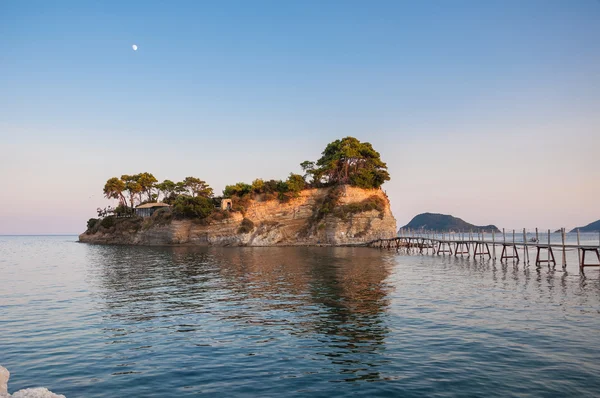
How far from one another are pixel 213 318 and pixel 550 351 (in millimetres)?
14965

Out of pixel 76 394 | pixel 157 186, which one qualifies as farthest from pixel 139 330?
pixel 157 186

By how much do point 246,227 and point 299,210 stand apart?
14.4m

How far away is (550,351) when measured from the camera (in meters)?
14.8

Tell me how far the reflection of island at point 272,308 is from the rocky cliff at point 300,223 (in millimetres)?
56096

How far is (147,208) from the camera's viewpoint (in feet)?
395

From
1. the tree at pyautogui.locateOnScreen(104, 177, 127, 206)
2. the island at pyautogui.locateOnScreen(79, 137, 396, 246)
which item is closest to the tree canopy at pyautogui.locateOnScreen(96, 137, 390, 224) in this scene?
the island at pyautogui.locateOnScreen(79, 137, 396, 246)

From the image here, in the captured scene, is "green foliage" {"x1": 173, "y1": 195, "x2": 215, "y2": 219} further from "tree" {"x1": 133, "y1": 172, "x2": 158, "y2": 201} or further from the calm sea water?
the calm sea water

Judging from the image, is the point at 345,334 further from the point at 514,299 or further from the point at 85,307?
the point at 85,307

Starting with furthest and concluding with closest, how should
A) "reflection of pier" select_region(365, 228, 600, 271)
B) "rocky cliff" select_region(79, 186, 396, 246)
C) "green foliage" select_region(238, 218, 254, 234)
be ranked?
"green foliage" select_region(238, 218, 254, 234)
"rocky cliff" select_region(79, 186, 396, 246)
"reflection of pier" select_region(365, 228, 600, 271)

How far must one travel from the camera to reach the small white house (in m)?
118

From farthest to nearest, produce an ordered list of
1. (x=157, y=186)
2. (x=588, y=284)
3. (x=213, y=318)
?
(x=157, y=186)
(x=588, y=284)
(x=213, y=318)

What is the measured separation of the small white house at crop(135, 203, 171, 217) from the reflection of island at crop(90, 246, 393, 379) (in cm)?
7961

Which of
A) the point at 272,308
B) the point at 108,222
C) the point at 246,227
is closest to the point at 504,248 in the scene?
the point at 272,308

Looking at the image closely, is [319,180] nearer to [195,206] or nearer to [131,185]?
[195,206]
